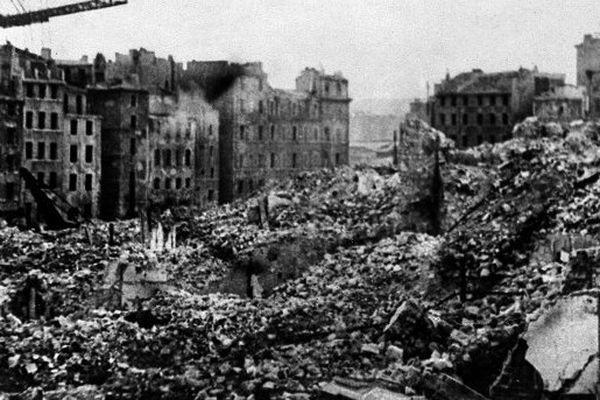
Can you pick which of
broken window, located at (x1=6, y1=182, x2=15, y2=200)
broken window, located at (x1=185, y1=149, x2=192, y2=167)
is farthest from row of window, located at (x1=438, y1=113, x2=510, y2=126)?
broken window, located at (x1=6, y1=182, x2=15, y2=200)

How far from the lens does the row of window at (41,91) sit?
48.8m

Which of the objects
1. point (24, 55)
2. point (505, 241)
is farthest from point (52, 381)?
point (24, 55)

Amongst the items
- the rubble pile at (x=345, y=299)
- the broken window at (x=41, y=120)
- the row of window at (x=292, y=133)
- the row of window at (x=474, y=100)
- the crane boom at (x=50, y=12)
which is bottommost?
the rubble pile at (x=345, y=299)

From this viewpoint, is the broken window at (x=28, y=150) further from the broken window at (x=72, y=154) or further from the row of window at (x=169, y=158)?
the row of window at (x=169, y=158)

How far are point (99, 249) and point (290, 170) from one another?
1123 inches

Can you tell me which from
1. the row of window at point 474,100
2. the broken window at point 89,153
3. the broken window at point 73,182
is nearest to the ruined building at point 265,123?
the row of window at point 474,100

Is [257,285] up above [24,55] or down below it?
below

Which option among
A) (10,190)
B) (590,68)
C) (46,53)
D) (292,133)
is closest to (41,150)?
(10,190)

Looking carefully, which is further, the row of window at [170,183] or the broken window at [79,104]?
the row of window at [170,183]

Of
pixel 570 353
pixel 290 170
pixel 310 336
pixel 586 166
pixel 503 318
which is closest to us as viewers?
pixel 570 353

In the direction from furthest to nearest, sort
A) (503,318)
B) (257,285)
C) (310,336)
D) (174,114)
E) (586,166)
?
1. (174,114)
2. (257,285)
3. (586,166)
4. (310,336)
5. (503,318)

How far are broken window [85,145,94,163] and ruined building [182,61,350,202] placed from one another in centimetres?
1054

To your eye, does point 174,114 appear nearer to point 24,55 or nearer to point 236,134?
point 236,134

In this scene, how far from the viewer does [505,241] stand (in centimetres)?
2109
